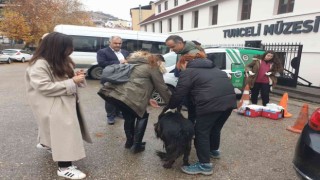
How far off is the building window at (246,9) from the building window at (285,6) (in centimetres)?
227

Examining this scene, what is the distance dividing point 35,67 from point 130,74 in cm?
113

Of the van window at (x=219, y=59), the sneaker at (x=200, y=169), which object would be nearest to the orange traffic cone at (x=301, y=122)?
the sneaker at (x=200, y=169)

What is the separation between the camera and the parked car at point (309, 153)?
212 centimetres

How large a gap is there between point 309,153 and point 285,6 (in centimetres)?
1228

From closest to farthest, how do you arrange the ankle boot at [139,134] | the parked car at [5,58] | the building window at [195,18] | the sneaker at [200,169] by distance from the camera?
the sneaker at [200,169]
the ankle boot at [139,134]
the building window at [195,18]
the parked car at [5,58]

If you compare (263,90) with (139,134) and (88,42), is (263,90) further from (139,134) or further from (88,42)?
(88,42)

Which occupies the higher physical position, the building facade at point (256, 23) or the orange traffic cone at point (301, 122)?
the building facade at point (256, 23)

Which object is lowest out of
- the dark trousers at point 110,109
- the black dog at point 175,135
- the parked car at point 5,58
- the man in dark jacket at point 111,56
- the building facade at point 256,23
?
the parked car at point 5,58

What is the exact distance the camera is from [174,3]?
2495 cm

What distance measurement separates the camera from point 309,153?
2199mm

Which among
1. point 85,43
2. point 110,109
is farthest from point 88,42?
point 110,109

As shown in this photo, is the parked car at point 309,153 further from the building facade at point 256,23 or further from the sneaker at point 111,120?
the building facade at point 256,23

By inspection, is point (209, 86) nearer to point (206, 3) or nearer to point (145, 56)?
point (145, 56)

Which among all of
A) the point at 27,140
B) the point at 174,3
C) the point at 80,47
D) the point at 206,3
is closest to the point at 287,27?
the point at 206,3
